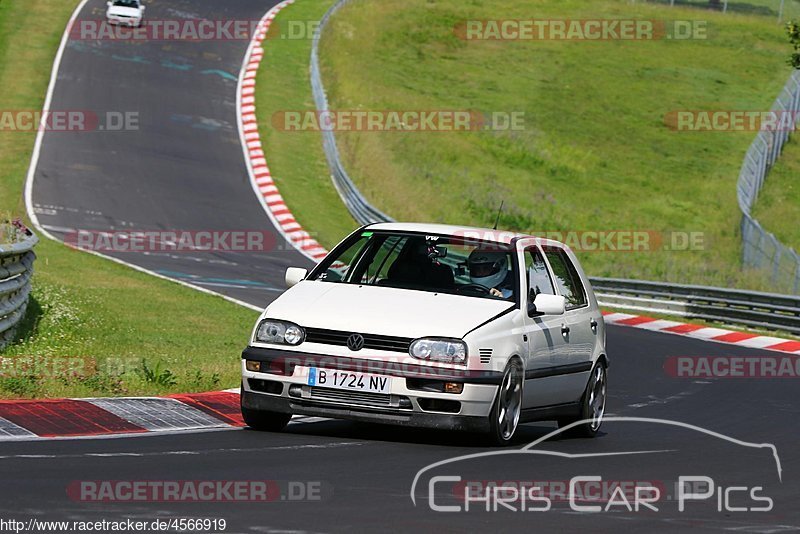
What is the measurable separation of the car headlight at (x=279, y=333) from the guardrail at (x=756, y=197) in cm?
1963

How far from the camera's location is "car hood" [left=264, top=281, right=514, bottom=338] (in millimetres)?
9852

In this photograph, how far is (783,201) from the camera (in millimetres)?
44938

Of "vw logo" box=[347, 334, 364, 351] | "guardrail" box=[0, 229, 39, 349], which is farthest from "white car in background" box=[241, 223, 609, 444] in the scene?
"guardrail" box=[0, 229, 39, 349]

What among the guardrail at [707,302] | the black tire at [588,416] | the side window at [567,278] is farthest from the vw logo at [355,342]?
the guardrail at [707,302]

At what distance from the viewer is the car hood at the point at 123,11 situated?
51706 mm

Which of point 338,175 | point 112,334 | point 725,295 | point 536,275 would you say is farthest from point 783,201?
point 536,275

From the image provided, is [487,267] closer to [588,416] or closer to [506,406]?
[506,406]

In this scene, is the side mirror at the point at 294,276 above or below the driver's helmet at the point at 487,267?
below

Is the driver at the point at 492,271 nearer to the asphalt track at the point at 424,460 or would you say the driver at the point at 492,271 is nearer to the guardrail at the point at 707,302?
the asphalt track at the point at 424,460

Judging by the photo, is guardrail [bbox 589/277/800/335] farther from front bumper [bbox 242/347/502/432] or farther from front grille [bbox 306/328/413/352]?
front grille [bbox 306/328/413/352]

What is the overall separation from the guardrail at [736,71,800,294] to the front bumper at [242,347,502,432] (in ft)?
63.4

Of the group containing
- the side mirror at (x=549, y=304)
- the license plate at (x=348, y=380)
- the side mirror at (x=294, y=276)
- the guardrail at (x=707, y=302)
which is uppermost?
the side mirror at (x=294, y=276)

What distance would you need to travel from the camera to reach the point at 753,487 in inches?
355

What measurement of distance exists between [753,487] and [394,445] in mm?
2457
